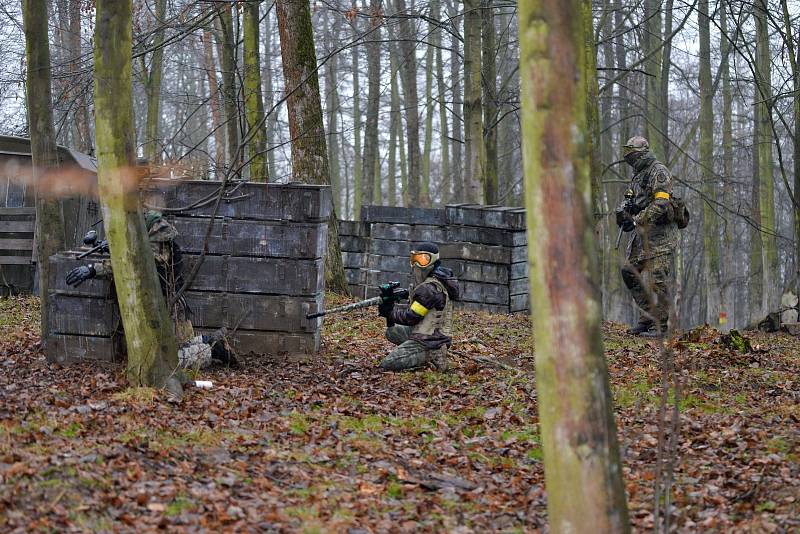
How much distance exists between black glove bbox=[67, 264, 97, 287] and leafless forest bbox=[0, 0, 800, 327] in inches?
51.5

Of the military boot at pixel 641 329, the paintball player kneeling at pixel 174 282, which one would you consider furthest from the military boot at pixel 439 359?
the military boot at pixel 641 329

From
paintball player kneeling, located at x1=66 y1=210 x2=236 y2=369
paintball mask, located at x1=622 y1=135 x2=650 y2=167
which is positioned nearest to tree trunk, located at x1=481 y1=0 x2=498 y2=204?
paintball mask, located at x1=622 y1=135 x2=650 y2=167

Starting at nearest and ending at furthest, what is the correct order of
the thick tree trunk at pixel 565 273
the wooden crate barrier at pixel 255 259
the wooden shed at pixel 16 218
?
the thick tree trunk at pixel 565 273 < the wooden crate barrier at pixel 255 259 < the wooden shed at pixel 16 218

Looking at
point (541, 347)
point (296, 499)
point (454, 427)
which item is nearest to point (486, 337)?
point (454, 427)

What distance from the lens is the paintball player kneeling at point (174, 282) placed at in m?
8.50

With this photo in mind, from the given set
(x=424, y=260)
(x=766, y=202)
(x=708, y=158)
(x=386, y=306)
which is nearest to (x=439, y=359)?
(x=386, y=306)

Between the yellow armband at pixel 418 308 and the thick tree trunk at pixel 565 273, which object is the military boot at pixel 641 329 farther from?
the thick tree trunk at pixel 565 273

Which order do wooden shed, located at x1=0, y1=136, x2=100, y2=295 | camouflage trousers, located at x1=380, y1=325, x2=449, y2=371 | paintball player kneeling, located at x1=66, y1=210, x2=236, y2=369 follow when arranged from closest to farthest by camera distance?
paintball player kneeling, located at x1=66, y1=210, x2=236, y2=369 → camouflage trousers, located at x1=380, y1=325, x2=449, y2=371 → wooden shed, located at x1=0, y1=136, x2=100, y2=295

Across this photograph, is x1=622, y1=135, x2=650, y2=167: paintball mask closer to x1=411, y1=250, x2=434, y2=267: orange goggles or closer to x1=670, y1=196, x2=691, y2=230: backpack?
x1=670, y1=196, x2=691, y2=230: backpack

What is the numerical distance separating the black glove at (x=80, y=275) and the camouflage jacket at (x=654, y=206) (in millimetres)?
6793

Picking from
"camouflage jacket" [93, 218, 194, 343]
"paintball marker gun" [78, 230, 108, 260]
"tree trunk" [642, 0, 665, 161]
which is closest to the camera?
"camouflage jacket" [93, 218, 194, 343]

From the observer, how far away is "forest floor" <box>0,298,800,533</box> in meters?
5.24

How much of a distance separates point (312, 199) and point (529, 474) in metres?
4.25

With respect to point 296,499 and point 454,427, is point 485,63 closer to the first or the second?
point 454,427
